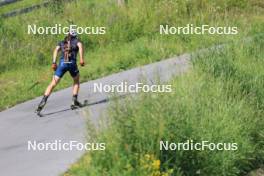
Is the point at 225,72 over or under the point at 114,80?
over

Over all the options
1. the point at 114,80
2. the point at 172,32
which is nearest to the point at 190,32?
the point at 172,32

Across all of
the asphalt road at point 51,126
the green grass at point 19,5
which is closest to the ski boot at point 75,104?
the asphalt road at point 51,126

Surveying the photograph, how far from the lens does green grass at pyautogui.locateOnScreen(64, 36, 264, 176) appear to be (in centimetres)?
854

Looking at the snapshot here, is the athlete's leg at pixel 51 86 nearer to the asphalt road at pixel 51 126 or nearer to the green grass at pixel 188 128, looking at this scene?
the asphalt road at pixel 51 126

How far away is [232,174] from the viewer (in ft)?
30.5

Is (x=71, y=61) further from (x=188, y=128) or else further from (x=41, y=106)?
(x=188, y=128)

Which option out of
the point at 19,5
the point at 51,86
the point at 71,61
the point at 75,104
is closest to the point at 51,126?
the point at 75,104

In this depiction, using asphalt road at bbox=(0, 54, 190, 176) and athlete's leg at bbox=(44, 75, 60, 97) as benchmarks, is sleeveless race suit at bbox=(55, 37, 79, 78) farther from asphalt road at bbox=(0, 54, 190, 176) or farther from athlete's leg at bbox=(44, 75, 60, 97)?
asphalt road at bbox=(0, 54, 190, 176)

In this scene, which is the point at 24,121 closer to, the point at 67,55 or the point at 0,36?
the point at 67,55

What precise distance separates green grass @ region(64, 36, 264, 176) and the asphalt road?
45 cm

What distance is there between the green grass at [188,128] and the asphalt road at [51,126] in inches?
17.6

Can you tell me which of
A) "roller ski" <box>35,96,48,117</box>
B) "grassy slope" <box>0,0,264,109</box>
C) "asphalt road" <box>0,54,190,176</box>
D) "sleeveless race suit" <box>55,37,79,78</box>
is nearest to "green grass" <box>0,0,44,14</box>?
"grassy slope" <box>0,0,264,109</box>

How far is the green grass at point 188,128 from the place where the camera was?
336 inches

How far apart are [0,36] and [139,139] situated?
1315 centimetres
